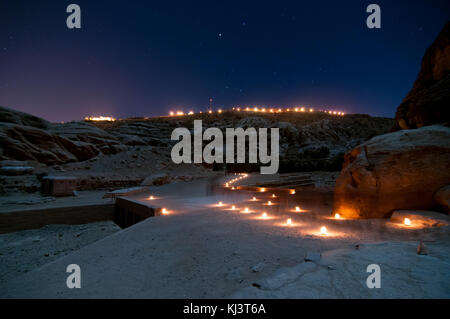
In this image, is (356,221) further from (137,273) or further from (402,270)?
(137,273)

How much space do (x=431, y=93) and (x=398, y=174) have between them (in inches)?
233

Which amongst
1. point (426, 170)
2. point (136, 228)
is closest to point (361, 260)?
point (426, 170)

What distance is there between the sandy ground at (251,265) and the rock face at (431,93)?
6.67m

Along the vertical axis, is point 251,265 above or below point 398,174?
below

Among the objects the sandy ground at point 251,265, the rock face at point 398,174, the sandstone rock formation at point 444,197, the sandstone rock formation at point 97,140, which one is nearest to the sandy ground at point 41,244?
the sandy ground at point 251,265

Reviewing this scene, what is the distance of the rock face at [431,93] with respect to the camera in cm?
884

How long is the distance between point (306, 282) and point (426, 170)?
688cm

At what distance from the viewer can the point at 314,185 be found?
67.8 feet

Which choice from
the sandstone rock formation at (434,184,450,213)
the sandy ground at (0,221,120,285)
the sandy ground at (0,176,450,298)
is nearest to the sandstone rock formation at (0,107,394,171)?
the sandy ground at (0,221,120,285)

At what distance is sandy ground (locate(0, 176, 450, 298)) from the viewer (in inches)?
101

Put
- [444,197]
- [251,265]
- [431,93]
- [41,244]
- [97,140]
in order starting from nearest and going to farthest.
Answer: [251,265]
[444,197]
[41,244]
[431,93]
[97,140]

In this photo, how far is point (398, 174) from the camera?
273 inches

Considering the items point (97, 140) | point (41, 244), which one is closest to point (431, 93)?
point (41, 244)

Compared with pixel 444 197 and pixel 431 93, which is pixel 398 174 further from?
pixel 431 93
